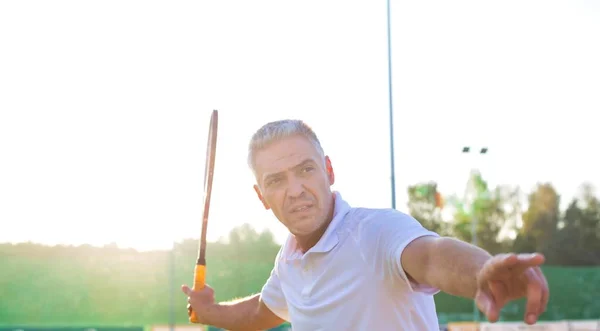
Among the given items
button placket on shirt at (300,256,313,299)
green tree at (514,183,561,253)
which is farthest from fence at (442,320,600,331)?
green tree at (514,183,561,253)

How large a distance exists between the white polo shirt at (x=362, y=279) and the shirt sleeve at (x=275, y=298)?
63cm

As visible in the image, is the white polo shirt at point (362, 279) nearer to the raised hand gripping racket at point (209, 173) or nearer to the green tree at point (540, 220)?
the raised hand gripping racket at point (209, 173)

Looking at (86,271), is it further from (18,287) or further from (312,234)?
(312,234)

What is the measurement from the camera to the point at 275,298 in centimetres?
382

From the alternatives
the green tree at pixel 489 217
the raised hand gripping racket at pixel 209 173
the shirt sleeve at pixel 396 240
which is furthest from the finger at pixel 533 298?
the green tree at pixel 489 217

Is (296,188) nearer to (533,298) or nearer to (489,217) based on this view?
(533,298)

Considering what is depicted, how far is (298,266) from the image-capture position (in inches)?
126

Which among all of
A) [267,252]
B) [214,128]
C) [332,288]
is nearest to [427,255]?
[332,288]

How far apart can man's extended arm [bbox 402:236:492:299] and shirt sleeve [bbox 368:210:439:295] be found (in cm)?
2

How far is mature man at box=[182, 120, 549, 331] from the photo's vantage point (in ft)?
8.12

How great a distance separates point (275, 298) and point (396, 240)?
4.38ft

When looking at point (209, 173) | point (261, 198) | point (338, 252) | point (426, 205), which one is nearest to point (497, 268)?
point (338, 252)

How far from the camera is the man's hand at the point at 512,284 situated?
1.77 metres

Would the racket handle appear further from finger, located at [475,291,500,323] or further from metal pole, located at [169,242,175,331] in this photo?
metal pole, located at [169,242,175,331]
